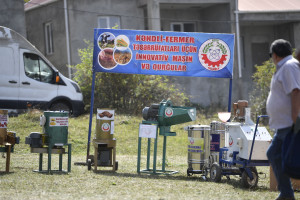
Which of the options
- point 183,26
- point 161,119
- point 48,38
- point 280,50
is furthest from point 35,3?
point 280,50

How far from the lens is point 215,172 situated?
9531 mm

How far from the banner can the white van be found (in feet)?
21.4

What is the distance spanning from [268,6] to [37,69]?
1391cm

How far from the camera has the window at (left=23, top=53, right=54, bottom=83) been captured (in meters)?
17.8

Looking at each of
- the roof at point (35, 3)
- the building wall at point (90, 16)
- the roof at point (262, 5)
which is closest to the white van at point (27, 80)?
the building wall at point (90, 16)

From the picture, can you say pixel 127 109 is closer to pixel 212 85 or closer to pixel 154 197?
pixel 212 85

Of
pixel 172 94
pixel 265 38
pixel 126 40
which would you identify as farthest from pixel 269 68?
pixel 126 40

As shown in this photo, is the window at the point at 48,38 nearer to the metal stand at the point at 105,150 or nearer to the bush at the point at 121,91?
the bush at the point at 121,91

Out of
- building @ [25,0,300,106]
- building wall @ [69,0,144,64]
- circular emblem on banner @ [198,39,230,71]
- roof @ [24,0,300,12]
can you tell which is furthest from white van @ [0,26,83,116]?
roof @ [24,0,300,12]

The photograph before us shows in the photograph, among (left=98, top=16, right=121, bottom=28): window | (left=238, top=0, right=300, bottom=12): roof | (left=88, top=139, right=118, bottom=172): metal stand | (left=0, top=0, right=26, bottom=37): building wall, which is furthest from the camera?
(left=238, top=0, right=300, bottom=12): roof

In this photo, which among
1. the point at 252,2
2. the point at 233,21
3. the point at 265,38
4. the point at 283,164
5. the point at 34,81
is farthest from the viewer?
the point at 265,38

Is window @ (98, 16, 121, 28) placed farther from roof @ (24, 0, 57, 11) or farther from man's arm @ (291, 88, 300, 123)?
man's arm @ (291, 88, 300, 123)

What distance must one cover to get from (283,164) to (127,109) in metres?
14.7

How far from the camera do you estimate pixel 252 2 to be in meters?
28.1
